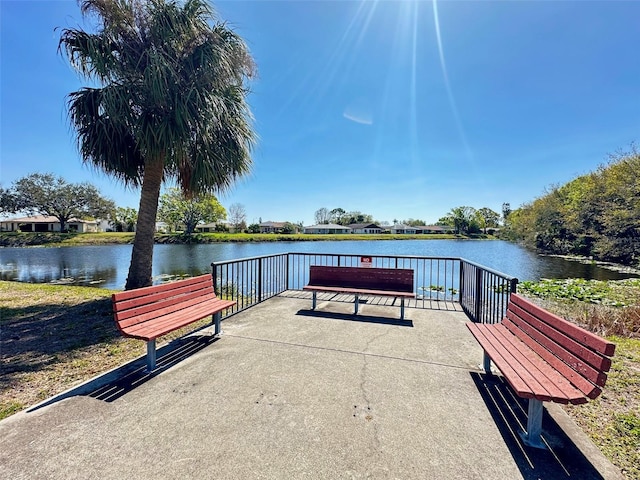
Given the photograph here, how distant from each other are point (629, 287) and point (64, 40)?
18490 millimetres

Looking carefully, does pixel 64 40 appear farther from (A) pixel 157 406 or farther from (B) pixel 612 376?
(B) pixel 612 376

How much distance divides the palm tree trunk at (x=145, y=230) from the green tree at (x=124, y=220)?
63.5m

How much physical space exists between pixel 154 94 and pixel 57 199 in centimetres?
5744

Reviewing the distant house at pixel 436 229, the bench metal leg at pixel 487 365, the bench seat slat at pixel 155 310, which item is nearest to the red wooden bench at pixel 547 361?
the bench metal leg at pixel 487 365

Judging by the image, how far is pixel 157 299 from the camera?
136 inches

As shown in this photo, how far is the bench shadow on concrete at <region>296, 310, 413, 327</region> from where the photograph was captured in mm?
4801

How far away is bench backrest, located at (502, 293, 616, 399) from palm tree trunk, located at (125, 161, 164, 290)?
21.5 feet

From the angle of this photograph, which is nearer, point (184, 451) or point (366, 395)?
point (184, 451)

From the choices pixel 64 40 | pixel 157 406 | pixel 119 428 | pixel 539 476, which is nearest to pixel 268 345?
pixel 157 406

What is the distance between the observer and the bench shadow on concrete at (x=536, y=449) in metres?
1.84

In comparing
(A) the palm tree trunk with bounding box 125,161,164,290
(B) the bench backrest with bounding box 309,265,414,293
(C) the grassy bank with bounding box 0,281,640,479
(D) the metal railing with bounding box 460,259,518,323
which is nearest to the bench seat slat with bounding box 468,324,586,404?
(C) the grassy bank with bounding box 0,281,640,479

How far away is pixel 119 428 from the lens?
2.23 metres

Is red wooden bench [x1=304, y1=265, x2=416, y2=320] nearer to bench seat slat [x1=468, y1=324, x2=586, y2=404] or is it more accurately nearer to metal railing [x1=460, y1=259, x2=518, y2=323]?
metal railing [x1=460, y1=259, x2=518, y2=323]

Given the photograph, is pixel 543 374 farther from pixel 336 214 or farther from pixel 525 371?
pixel 336 214
